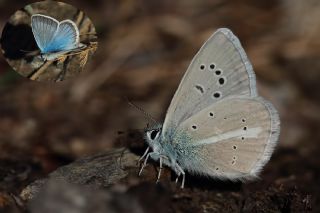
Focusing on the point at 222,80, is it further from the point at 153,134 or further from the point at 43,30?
the point at 43,30

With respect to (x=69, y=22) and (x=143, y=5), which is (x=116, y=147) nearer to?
(x=69, y=22)

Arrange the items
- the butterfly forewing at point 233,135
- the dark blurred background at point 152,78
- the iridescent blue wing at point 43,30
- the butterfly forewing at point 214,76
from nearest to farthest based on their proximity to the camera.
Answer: the iridescent blue wing at point 43,30 < the butterfly forewing at point 214,76 < the butterfly forewing at point 233,135 < the dark blurred background at point 152,78

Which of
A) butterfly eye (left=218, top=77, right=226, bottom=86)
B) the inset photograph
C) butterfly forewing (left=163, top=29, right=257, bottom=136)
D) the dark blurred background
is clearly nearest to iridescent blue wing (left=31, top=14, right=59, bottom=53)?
the inset photograph

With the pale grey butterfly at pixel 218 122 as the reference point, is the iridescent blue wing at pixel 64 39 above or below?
above

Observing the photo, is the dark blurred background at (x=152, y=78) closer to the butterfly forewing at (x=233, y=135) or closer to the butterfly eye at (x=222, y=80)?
the butterfly forewing at (x=233, y=135)

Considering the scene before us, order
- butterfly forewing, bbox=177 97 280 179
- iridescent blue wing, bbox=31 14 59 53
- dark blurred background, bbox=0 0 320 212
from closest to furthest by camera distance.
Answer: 1. iridescent blue wing, bbox=31 14 59 53
2. butterfly forewing, bbox=177 97 280 179
3. dark blurred background, bbox=0 0 320 212

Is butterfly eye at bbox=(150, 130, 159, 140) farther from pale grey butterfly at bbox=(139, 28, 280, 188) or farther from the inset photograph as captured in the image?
the inset photograph

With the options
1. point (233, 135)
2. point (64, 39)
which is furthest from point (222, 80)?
point (64, 39)

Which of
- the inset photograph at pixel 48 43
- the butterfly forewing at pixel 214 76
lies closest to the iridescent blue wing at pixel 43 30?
the inset photograph at pixel 48 43
